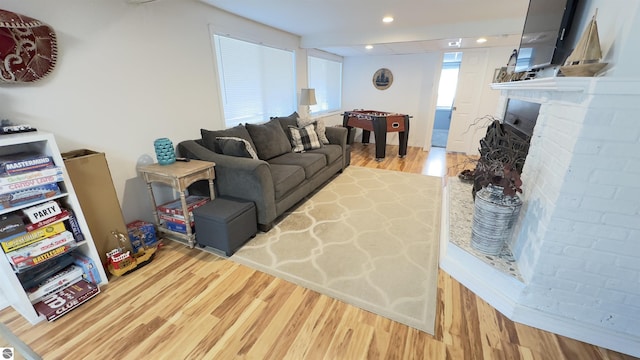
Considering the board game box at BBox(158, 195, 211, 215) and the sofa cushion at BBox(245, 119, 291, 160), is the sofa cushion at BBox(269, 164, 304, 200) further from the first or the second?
the board game box at BBox(158, 195, 211, 215)

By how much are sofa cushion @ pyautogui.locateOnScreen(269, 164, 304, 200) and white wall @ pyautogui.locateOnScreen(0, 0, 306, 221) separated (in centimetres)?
105

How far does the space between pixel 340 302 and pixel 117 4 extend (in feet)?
9.21

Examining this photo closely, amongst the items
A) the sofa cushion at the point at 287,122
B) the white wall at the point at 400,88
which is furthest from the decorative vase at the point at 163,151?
the white wall at the point at 400,88

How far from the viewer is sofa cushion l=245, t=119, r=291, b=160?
10.7 feet

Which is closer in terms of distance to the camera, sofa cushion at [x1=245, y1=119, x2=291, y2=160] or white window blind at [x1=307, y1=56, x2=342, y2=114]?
sofa cushion at [x1=245, y1=119, x2=291, y2=160]

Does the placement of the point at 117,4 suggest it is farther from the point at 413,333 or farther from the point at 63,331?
the point at 413,333

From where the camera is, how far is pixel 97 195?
6.17 feet

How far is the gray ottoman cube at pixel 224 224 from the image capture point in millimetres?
2105

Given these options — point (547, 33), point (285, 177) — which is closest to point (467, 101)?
point (547, 33)

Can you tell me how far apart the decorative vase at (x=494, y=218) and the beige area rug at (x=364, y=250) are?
0.43 metres

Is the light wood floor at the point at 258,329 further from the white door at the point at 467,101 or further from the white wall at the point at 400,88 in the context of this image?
the white wall at the point at 400,88

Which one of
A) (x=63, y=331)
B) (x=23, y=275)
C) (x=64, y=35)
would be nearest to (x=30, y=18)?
(x=64, y=35)

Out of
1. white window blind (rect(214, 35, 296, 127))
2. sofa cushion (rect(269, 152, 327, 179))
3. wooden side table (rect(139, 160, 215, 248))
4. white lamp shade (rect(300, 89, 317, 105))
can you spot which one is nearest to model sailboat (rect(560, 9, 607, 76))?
sofa cushion (rect(269, 152, 327, 179))

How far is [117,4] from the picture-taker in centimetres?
207
